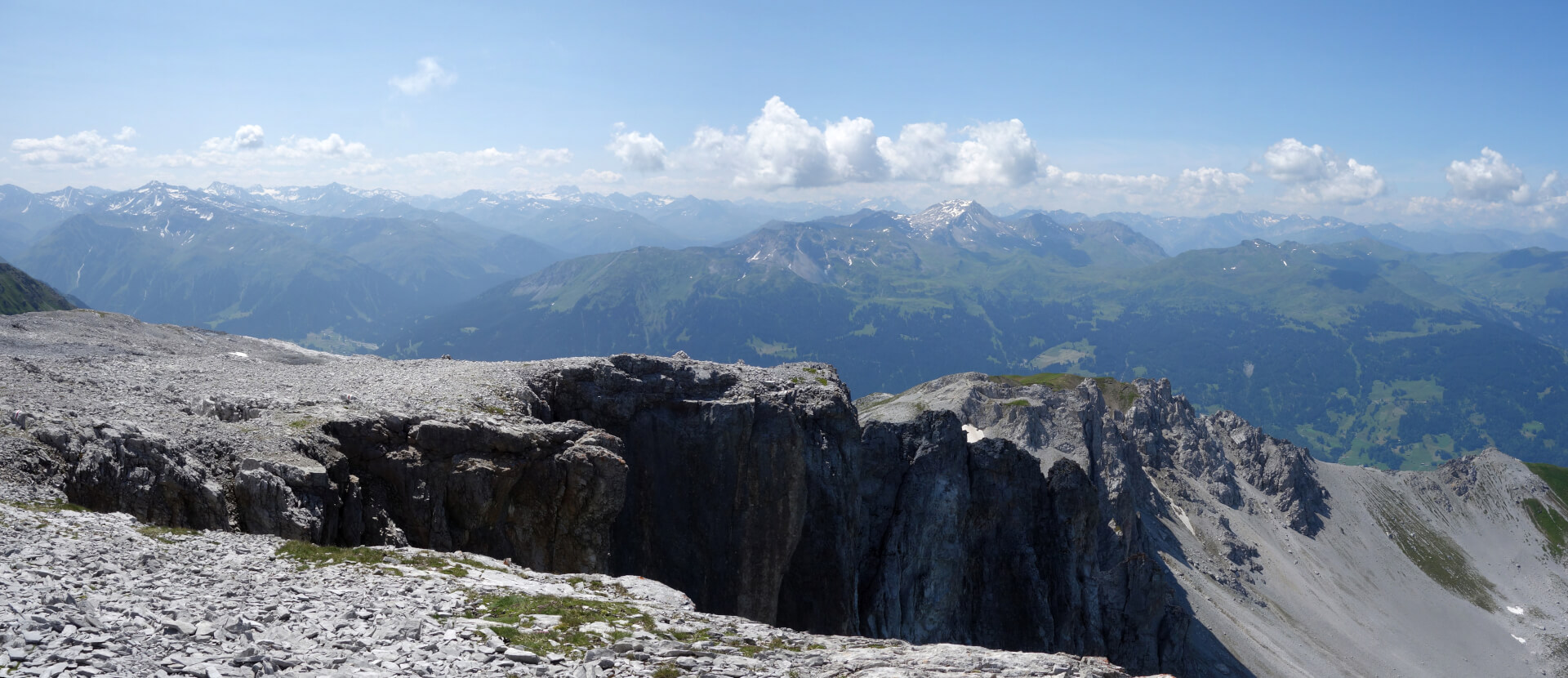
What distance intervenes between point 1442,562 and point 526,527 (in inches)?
9074

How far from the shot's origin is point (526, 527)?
36844mm

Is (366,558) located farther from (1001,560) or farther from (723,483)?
(1001,560)

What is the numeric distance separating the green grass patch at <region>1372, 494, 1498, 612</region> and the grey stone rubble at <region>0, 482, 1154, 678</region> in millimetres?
222597

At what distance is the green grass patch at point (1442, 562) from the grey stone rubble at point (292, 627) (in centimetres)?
22260

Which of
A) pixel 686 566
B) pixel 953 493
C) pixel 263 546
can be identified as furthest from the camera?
pixel 953 493

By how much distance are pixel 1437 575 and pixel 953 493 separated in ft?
605

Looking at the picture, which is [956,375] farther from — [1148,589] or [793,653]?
[793,653]

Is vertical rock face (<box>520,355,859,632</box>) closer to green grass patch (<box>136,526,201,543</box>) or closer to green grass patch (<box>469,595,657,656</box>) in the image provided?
green grass patch (<box>136,526,201,543</box>)

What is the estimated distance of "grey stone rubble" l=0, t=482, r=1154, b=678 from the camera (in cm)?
1548

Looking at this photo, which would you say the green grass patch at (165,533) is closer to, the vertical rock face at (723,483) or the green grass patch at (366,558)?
the green grass patch at (366,558)

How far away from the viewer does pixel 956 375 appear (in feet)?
576

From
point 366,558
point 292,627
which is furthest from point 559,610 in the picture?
point 366,558

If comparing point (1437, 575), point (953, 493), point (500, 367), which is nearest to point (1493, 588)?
point (1437, 575)

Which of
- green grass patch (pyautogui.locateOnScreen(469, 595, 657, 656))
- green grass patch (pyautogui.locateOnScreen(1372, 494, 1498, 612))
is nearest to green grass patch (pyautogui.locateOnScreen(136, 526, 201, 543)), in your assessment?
green grass patch (pyautogui.locateOnScreen(469, 595, 657, 656))
